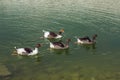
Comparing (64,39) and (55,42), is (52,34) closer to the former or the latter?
(64,39)

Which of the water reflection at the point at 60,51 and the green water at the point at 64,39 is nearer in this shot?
the green water at the point at 64,39

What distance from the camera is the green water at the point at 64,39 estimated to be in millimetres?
25656

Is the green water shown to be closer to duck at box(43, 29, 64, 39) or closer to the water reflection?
the water reflection

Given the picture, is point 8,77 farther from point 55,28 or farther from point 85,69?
point 55,28

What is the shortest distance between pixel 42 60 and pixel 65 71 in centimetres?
325

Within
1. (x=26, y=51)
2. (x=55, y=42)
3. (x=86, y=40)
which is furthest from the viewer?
(x=86, y=40)

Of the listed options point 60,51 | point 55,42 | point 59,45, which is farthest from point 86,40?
point 55,42

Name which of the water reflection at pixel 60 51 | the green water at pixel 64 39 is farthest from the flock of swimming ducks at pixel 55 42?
the green water at pixel 64 39

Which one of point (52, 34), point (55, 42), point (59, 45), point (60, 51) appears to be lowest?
point (60, 51)

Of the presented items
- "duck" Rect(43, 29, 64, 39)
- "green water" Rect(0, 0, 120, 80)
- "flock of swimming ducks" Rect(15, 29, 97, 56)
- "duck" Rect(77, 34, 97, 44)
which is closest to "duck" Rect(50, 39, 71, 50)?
"flock of swimming ducks" Rect(15, 29, 97, 56)

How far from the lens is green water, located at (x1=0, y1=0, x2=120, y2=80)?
25656 millimetres

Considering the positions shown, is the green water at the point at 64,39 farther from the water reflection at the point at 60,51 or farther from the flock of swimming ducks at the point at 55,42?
the flock of swimming ducks at the point at 55,42

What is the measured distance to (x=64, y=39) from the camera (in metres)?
35.2

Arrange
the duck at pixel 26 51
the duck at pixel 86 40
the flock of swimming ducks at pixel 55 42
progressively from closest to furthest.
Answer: the duck at pixel 26 51
the flock of swimming ducks at pixel 55 42
the duck at pixel 86 40
